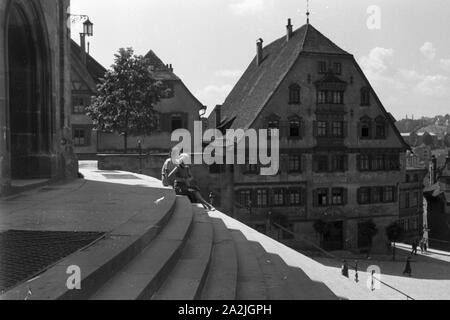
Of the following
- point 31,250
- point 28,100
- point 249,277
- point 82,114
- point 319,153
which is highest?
point 82,114

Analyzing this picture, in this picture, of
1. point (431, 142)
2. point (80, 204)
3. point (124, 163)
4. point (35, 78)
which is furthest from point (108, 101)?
point (431, 142)

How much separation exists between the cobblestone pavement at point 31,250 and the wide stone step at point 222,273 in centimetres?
162

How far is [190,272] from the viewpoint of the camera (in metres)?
5.69

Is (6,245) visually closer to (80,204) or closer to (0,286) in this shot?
(0,286)

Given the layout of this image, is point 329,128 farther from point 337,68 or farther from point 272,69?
point 272,69

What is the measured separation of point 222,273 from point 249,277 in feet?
1.90

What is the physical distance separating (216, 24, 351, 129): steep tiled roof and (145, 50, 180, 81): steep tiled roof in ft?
18.5

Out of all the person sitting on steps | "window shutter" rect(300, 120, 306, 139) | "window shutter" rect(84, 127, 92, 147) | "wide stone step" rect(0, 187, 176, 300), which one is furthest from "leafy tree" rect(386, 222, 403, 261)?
"wide stone step" rect(0, 187, 176, 300)

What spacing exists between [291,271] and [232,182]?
2160cm

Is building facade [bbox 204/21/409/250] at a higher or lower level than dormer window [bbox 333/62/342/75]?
lower

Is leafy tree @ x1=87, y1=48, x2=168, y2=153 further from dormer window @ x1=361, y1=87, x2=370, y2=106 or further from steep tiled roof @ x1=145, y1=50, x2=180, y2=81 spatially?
dormer window @ x1=361, y1=87, x2=370, y2=106

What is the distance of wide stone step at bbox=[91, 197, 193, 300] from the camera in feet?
14.6

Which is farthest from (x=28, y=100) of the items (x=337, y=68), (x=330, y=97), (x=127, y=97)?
(x=337, y=68)

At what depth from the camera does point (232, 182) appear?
96.4ft
